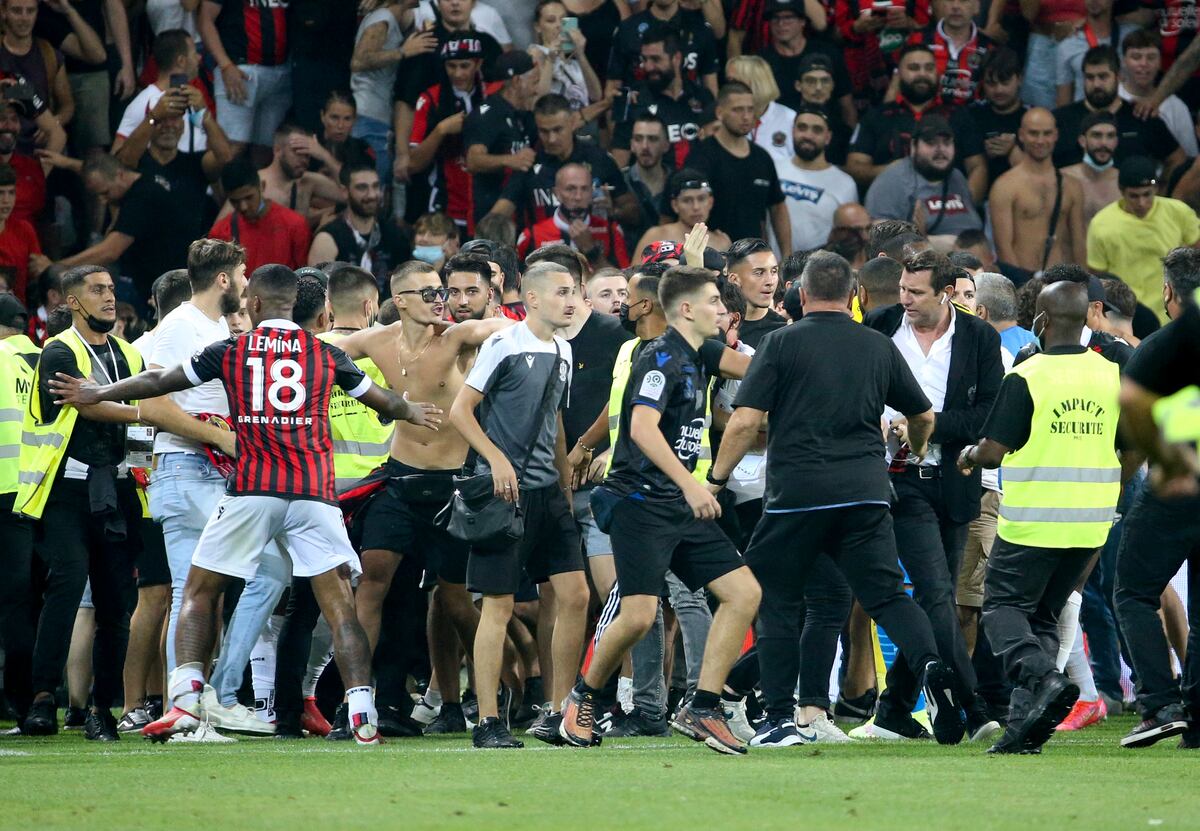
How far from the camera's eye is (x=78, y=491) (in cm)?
993

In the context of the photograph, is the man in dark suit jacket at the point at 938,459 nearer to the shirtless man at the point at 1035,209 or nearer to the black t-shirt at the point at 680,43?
the shirtless man at the point at 1035,209

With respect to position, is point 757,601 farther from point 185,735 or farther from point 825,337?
point 185,735

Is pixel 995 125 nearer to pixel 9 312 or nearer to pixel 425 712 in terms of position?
pixel 425 712

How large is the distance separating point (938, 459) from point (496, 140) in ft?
23.5

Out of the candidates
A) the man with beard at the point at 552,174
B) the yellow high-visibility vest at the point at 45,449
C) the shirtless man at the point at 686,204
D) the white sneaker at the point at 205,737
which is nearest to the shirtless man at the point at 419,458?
the white sneaker at the point at 205,737

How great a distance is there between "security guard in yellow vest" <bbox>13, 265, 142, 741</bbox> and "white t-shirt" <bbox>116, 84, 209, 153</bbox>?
567cm

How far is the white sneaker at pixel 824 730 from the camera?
29.5 ft

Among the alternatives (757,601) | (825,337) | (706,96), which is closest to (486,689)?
(757,601)

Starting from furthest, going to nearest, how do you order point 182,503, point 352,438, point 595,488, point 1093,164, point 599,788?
point 1093,164 < point 352,438 < point 182,503 < point 595,488 < point 599,788

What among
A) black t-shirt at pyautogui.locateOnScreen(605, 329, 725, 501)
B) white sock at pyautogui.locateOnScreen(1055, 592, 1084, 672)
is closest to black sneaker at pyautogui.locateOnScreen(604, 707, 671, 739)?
black t-shirt at pyautogui.locateOnScreen(605, 329, 725, 501)

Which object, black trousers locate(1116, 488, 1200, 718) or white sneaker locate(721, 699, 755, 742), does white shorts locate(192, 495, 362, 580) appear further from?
black trousers locate(1116, 488, 1200, 718)

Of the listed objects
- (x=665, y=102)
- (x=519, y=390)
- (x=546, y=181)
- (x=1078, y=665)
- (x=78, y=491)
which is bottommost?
(x=1078, y=665)

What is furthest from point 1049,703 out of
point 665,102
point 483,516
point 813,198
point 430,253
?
point 665,102

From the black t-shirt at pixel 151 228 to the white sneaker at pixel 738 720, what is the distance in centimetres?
736
